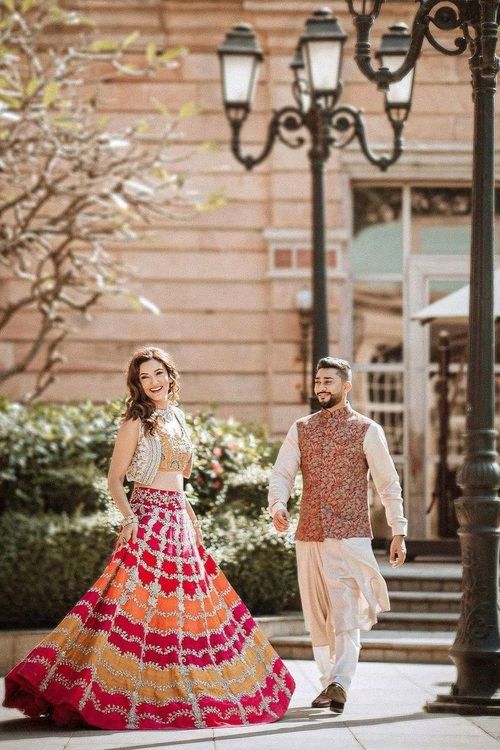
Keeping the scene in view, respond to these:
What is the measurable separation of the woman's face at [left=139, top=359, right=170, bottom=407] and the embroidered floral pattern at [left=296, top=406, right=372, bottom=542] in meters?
0.86

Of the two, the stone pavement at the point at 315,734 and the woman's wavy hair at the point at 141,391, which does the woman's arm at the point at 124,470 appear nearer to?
the woman's wavy hair at the point at 141,391

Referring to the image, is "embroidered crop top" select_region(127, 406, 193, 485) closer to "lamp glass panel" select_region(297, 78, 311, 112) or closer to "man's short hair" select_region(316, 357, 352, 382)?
"man's short hair" select_region(316, 357, 352, 382)

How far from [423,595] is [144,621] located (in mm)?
4520

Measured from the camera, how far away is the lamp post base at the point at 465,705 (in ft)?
27.4

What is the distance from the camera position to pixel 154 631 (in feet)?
27.0

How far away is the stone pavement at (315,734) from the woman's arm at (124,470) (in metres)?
1.06

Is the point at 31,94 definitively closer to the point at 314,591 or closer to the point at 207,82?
the point at 207,82

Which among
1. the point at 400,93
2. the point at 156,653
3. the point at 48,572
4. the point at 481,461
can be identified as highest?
the point at 400,93

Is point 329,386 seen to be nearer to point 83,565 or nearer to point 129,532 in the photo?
point 129,532

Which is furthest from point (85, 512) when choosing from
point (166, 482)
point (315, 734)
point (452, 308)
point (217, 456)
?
point (315, 734)

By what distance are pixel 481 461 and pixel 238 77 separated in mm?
5453

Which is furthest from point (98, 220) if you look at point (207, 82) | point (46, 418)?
point (46, 418)

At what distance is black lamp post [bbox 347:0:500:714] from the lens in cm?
843

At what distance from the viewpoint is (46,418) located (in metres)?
13.6
